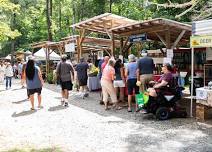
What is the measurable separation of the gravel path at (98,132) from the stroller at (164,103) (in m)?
0.26

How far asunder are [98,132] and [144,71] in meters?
3.29

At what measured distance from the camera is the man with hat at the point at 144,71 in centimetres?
1123

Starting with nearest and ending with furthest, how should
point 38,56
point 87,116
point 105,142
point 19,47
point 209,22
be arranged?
1. point 105,142
2. point 209,22
3. point 87,116
4. point 38,56
5. point 19,47

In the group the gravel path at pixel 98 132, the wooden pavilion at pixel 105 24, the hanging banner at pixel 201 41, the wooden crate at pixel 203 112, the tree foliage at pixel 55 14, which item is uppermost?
the tree foliage at pixel 55 14

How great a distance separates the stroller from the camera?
389 inches

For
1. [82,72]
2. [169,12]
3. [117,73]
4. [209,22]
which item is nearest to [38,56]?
[169,12]

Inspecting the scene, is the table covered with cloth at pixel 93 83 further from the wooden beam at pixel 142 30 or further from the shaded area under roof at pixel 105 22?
the wooden beam at pixel 142 30

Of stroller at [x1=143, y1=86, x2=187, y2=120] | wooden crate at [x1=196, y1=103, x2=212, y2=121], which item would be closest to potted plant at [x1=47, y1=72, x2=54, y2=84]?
stroller at [x1=143, y1=86, x2=187, y2=120]

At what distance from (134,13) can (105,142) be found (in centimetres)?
2762

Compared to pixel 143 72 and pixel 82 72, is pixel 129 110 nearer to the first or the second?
pixel 143 72

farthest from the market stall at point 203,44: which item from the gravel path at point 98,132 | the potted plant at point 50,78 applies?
the potted plant at point 50,78

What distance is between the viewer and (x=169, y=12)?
73.8ft

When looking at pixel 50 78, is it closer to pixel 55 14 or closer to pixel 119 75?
pixel 119 75

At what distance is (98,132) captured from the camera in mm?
8617
